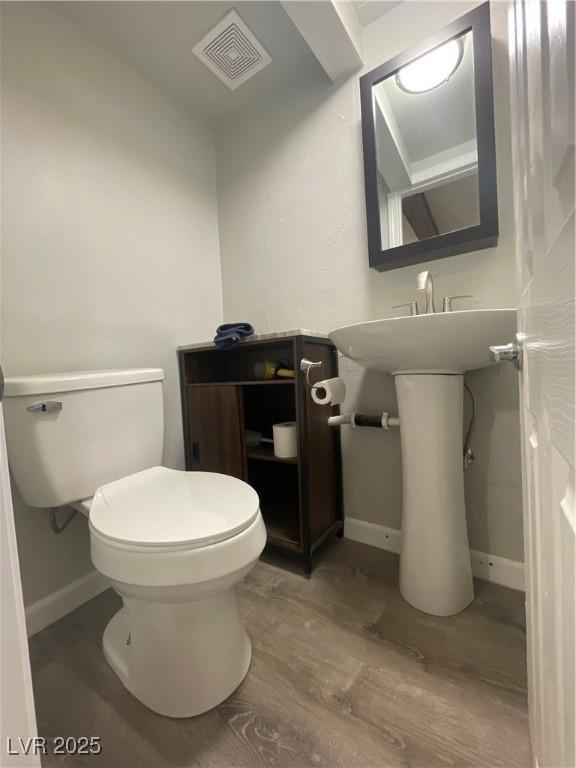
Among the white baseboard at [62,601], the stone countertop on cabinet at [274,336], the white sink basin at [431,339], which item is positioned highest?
the stone countertop on cabinet at [274,336]

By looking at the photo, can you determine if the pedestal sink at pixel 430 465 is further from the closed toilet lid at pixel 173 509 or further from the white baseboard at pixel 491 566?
the closed toilet lid at pixel 173 509

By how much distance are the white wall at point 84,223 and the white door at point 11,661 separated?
752 millimetres

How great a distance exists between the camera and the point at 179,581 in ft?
1.96

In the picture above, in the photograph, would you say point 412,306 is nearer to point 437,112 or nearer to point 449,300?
point 449,300

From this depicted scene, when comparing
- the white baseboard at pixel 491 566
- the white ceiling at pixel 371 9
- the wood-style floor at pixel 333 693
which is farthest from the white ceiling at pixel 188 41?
the wood-style floor at pixel 333 693

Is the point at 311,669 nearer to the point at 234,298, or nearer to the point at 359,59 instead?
the point at 234,298

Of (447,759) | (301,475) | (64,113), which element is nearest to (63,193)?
(64,113)

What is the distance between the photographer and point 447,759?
0.59m

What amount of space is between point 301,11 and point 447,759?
189cm

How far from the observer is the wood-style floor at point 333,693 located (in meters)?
0.61

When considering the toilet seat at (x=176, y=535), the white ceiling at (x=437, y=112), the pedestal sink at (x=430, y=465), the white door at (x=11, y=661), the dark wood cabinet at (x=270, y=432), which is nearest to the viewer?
the white door at (x=11, y=661)

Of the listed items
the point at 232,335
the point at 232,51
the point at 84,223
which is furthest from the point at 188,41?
the point at 232,335

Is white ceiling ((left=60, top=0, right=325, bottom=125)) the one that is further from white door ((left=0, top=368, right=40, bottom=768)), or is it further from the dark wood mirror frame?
white door ((left=0, top=368, right=40, bottom=768))

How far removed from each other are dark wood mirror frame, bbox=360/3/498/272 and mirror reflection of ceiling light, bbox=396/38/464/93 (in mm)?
18
